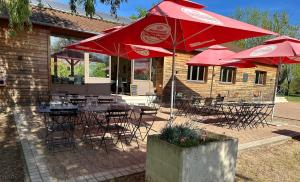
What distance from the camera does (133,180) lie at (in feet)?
11.1

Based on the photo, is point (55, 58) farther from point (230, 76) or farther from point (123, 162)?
point (230, 76)

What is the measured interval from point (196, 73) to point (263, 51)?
278 inches

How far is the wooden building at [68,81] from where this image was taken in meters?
8.44

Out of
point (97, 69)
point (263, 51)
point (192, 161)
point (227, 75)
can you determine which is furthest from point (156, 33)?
point (227, 75)

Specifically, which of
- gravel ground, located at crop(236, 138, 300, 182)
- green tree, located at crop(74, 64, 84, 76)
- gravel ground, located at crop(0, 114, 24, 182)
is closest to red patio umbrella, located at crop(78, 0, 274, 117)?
gravel ground, located at crop(236, 138, 300, 182)

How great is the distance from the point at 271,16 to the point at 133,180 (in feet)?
110

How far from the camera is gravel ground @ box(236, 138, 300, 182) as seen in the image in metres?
3.82

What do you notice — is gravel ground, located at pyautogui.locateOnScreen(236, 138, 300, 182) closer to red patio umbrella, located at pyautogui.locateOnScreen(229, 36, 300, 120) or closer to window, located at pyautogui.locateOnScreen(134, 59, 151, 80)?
red patio umbrella, located at pyautogui.locateOnScreen(229, 36, 300, 120)

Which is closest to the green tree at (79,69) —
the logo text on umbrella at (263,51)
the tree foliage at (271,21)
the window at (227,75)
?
the logo text on umbrella at (263,51)

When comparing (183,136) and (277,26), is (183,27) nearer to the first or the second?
(183,136)

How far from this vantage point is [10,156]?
438 cm

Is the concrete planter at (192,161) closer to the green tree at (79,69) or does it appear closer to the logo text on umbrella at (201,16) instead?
the logo text on umbrella at (201,16)

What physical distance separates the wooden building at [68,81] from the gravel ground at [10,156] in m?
2.66

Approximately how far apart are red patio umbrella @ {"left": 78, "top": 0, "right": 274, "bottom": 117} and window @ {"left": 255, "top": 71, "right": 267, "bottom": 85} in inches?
607
